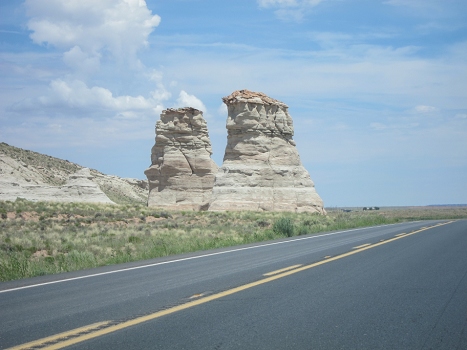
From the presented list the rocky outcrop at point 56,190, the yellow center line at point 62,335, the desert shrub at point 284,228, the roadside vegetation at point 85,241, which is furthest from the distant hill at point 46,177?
the yellow center line at point 62,335

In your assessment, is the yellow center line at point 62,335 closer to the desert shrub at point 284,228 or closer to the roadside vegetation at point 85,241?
the roadside vegetation at point 85,241

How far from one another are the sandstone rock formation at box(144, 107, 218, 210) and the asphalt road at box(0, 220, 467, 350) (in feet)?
194

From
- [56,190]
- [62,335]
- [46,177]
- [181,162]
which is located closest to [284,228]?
[62,335]

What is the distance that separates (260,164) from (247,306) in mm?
53891

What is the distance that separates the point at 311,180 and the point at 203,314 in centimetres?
5631

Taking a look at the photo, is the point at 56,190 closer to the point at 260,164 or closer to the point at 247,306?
the point at 260,164

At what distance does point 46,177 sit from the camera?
9231cm

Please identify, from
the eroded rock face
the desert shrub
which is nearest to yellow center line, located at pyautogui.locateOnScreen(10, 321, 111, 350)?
the desert shrub

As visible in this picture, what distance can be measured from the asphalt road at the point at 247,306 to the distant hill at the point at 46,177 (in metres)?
55.5

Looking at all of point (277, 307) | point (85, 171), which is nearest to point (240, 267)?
point (277, 307)

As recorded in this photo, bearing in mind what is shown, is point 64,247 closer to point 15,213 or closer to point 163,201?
point 15,213

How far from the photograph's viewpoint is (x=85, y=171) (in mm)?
68625

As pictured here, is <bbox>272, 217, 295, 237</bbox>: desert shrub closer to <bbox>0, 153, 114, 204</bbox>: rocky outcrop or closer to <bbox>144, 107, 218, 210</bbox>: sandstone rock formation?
<bbox>0, 153, 114, 204</bbox>: rocky outcrop

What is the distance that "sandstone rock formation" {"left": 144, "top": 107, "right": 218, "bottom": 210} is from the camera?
7138cm
